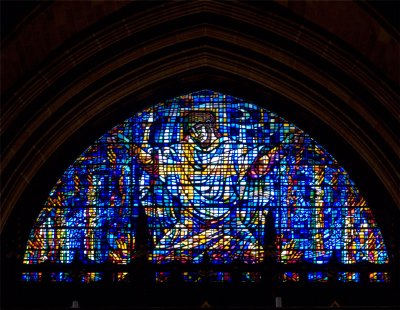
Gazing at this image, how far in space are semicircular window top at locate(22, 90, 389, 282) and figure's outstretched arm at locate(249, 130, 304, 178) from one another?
0.02 metres

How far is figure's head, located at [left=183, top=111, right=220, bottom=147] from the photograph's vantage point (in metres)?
25.4

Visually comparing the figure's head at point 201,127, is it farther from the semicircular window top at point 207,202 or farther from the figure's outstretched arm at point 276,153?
the figure's outstretched arm at point 276,153

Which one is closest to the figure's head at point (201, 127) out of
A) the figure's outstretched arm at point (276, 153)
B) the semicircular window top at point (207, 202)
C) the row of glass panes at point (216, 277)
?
the semicircular window top at point (207, 202)

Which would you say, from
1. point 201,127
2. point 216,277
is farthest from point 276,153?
point 216,277

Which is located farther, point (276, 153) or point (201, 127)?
point (201, 127)

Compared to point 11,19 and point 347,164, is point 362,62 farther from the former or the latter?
point 11,19

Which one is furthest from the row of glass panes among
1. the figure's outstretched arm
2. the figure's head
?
the figure's head

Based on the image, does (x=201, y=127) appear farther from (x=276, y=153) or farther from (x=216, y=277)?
(x=216, y=277)

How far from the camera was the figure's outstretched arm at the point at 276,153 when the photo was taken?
82.6 feet

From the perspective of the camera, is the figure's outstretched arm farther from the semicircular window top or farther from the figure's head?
the figure's head

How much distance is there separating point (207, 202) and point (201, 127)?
1318 mm

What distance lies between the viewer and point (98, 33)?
22438mm

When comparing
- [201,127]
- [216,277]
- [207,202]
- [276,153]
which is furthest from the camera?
[201,127]

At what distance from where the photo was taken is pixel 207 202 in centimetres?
2498
